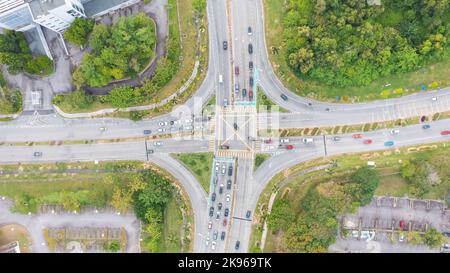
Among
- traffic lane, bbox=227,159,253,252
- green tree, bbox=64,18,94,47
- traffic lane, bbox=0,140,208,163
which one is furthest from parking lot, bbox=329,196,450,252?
green tree, bbox=64,18,94,47

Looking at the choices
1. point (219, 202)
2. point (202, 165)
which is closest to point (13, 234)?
point (202, 165)

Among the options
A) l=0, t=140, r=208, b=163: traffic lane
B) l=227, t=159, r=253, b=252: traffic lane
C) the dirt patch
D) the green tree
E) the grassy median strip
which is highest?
the green tree

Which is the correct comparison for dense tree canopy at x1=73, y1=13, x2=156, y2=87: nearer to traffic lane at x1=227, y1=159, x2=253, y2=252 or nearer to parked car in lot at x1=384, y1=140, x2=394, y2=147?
traffic lane at x1=227, y1=159, x2=253, y2=252

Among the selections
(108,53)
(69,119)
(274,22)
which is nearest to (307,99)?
(274,22)

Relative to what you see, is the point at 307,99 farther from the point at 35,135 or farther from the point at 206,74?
the point at 35,135

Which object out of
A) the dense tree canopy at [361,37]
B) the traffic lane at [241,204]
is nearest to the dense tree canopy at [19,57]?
the traffic lane at [241,204]

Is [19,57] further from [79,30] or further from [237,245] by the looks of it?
[237,245]
